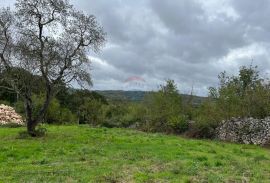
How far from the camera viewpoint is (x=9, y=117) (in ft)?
166

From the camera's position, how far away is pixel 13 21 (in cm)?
2897

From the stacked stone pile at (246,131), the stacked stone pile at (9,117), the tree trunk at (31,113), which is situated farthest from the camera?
the stacked stone pile at (9,117)

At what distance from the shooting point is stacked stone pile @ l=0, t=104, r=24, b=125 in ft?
160

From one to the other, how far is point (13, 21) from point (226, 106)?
22.8 metres

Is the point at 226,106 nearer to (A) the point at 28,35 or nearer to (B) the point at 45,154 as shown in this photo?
(A) the point at 28,35

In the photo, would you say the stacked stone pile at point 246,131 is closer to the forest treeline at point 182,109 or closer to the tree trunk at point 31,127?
the forest treeline at point 182,109

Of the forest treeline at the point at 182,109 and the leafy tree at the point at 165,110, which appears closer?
the forest treeline at the point at 182,109

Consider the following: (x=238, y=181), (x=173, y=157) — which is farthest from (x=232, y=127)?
(x=238, y=181)

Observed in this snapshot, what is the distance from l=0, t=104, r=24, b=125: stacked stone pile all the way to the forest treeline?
7.47 ft

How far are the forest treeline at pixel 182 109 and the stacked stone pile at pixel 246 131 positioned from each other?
6.32 feet

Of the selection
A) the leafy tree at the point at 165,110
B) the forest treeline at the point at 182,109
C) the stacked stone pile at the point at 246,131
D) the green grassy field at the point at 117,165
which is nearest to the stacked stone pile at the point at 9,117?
the forest treeline at the point at 182,109

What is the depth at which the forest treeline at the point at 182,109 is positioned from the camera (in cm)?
3981

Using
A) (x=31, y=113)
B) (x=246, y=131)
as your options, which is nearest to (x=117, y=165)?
(x=31, y=113)

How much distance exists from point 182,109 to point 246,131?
13.7 meters
